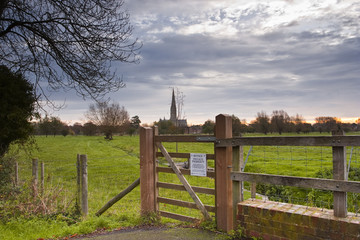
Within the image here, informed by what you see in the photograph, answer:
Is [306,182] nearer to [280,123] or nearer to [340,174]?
[340,174]

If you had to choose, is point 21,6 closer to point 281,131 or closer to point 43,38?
point 43,38

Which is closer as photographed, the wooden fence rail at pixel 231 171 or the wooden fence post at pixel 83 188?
the wooden fence rail at pixel 231 171

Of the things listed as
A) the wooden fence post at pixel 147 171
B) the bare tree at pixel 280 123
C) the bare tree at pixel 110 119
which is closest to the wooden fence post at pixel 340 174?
the wooden fence post at pixel 147 171

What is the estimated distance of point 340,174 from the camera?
4.27 meters

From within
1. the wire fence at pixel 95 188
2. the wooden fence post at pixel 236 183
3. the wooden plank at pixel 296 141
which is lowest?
the wire fence at pixel 95 188

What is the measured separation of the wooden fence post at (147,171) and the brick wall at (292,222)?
2.14 meters

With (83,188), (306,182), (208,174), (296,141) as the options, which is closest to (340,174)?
(306,182)

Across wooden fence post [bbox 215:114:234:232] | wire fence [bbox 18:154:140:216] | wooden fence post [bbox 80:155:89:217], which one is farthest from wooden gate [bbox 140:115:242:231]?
wooden fence post [bbox 80:155:89:217]

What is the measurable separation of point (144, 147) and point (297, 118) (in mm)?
36469

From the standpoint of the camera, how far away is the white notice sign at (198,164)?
230 inches

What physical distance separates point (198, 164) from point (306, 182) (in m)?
2.07

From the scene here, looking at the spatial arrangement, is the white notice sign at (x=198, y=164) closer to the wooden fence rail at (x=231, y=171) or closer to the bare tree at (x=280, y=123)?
the wooden fence rail at (x=231, y=171)

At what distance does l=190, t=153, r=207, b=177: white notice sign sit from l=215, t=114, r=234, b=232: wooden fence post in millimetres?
342

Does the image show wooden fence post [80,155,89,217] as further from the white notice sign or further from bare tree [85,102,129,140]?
bare tree [85,102,129,140]
